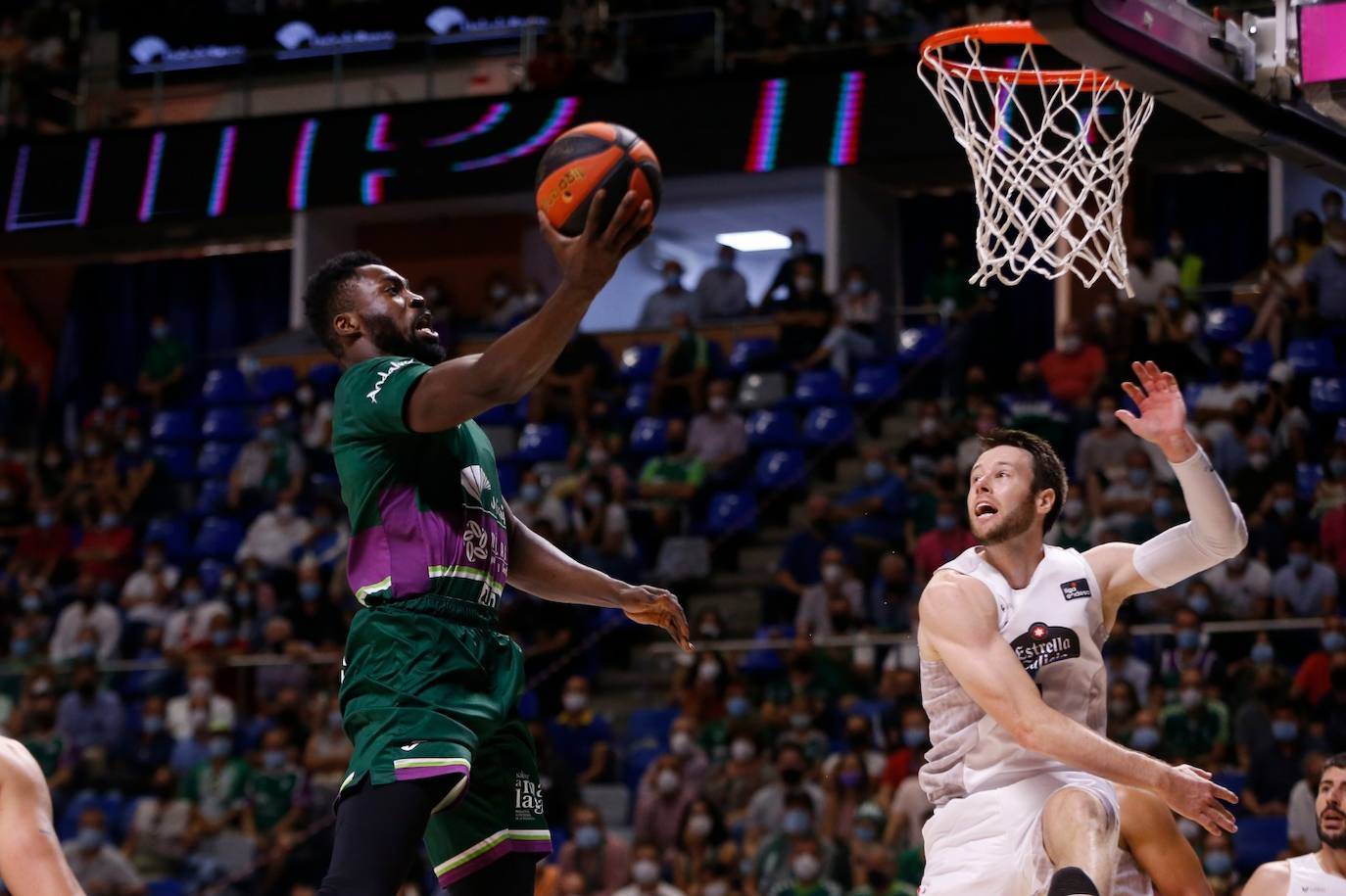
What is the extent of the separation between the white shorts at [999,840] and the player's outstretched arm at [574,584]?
32.3 inches

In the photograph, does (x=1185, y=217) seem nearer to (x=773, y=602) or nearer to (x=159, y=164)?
(x=773, y=602)

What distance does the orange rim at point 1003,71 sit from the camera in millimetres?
6210

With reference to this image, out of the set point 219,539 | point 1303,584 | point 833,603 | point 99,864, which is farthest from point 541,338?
point 219,539

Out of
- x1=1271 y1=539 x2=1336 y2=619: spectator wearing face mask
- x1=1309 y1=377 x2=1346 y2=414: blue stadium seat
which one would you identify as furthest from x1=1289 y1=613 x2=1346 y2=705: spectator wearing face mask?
x1=1309 y1=377 x2=1346 y2=414: blue stadium seat

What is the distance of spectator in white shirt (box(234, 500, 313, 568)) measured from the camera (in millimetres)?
15312

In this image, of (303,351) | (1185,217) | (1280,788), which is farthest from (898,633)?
(303,351)

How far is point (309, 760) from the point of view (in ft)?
41.0

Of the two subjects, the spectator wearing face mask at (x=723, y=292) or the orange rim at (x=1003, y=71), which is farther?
the spectator wearing face mask at (x=723, y=292)

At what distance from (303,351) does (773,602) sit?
8.02 metres

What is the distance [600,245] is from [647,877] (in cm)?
735

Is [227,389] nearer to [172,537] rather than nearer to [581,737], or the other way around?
[172,537]

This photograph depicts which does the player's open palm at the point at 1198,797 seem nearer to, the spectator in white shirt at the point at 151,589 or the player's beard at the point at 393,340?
the player's beard at the point at 393,340

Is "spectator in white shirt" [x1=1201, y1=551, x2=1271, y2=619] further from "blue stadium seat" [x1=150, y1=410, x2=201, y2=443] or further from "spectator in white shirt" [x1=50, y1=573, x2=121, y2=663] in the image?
"blue stadium seat" [x1=150, y1=410, x2=201, y2=443]

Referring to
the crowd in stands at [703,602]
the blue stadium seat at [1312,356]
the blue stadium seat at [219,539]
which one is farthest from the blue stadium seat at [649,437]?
the blue stadium seat at [1312,356]
